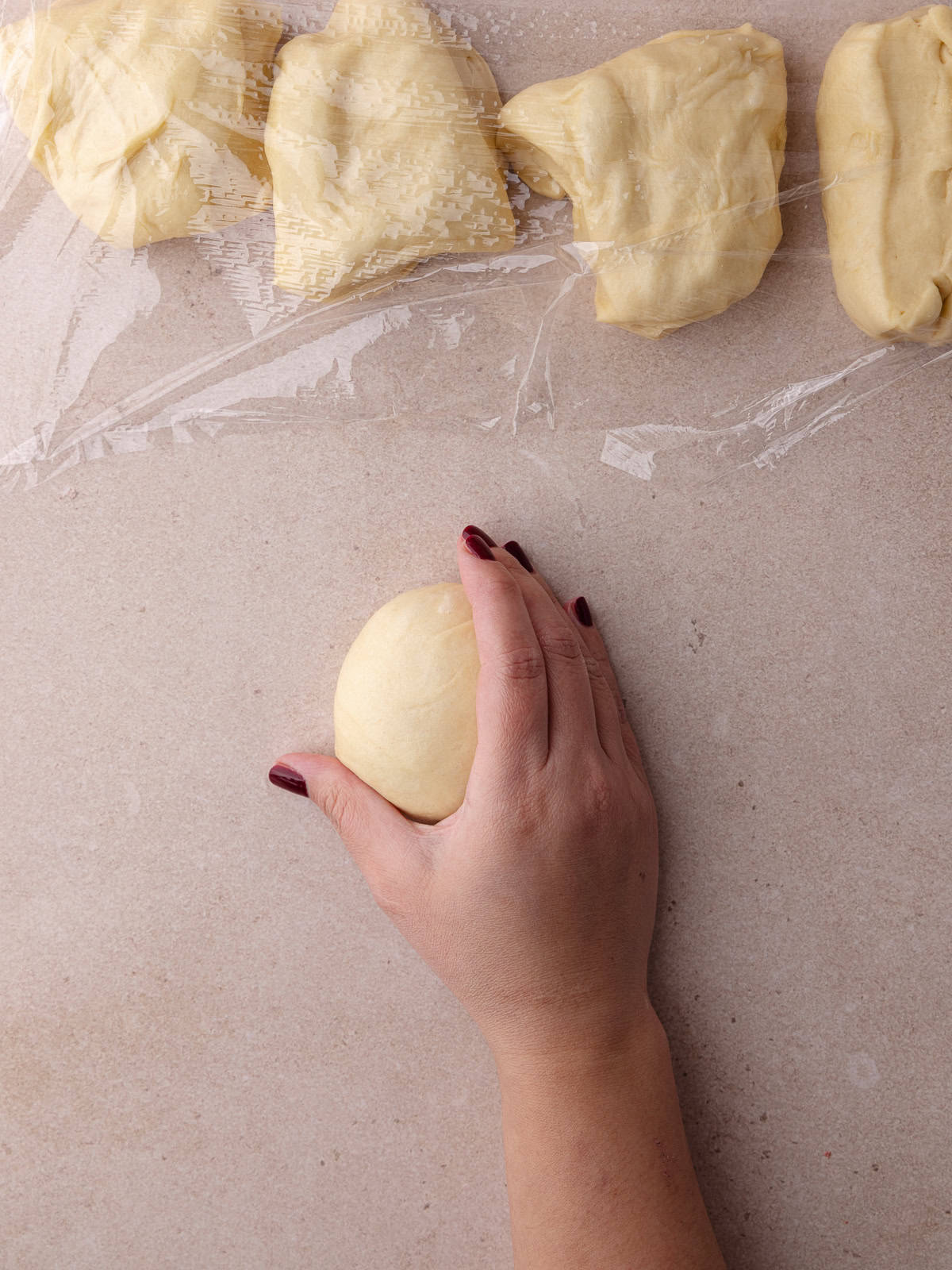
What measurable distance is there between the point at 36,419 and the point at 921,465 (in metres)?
0.95

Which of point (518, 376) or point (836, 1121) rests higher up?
point (518, 376)

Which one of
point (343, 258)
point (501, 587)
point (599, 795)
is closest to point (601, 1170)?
point (599, 795)

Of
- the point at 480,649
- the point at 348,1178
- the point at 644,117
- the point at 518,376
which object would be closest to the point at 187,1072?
the point at 348,1178

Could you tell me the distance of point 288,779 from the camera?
822 mm

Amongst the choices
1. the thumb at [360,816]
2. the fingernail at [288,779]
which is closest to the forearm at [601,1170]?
the thumb at [360,816]

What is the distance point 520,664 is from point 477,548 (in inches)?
5.5

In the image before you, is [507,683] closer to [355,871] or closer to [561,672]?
[561,672]

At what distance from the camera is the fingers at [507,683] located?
0.72 m

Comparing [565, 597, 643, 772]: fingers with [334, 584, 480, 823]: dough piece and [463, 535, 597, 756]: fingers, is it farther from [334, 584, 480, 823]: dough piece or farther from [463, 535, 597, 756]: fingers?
[334, 584, 480, 823]: dough piece

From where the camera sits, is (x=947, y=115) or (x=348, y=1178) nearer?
(x=947, y=115)

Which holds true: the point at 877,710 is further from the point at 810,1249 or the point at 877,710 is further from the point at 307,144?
the point at 307,144

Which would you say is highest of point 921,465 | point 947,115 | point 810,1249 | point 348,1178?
point 947,115

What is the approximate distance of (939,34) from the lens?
712mm

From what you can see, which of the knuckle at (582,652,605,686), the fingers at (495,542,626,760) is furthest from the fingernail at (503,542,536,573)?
the knuckle at (582,652,605,686)
